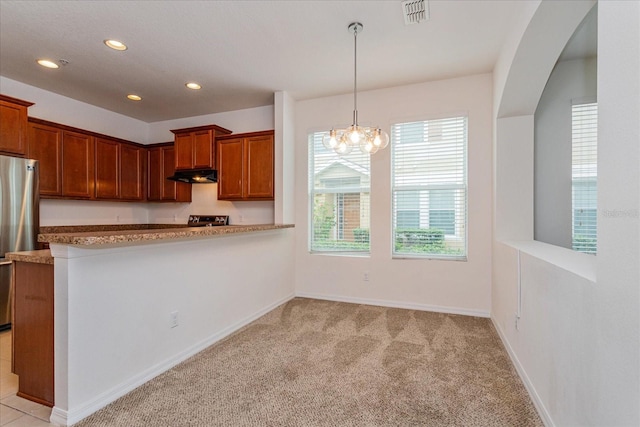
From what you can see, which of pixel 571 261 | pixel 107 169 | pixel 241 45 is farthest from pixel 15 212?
pixel 571 261

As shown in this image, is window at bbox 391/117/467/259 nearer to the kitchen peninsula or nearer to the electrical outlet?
the kitchen peninsula

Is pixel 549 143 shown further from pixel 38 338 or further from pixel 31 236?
pixel 31 236

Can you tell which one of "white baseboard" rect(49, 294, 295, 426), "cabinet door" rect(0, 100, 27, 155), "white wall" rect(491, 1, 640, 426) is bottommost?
"white baseboard" rect(49, 294, 295, 426)

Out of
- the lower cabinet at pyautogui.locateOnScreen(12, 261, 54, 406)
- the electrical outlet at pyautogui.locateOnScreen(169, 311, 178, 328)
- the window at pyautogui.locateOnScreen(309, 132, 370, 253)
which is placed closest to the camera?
the lower cabinet at pyautogui.locateOnScreen(12, 261, 54, 406)

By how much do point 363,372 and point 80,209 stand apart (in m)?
4.63

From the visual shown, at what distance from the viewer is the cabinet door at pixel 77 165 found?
158 inches

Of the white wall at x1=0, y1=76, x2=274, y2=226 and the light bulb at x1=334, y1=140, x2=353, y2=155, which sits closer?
the light bulb at x1=334, y1=140, x2=353, y2=155

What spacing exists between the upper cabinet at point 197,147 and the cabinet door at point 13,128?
1.68m

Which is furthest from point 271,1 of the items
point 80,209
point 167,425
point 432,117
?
point 80,209

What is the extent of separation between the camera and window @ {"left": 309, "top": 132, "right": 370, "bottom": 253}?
13.7 ft

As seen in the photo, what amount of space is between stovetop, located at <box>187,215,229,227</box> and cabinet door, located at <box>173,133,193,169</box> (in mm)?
843

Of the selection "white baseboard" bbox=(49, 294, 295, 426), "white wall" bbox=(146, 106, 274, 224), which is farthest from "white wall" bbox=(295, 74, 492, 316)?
"white baseboard" bbox=(49, 294, 295, 426)

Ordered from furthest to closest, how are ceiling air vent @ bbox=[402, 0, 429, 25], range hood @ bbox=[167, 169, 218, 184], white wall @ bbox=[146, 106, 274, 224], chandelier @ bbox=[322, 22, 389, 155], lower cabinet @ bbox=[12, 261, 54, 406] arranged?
white wall @ bbox=[146, 106, 274, 224], range hood @ bbox=[167, 169, 218, 184], chandelier @ bbox=[322, 22, 389, 155], ceiling air vent @ bbox=[402, 0, 429, 25], lower cabinet @ bbox=[12, 261, 54, 406]

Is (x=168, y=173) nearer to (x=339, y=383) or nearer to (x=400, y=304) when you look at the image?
(x=400, y=304)
